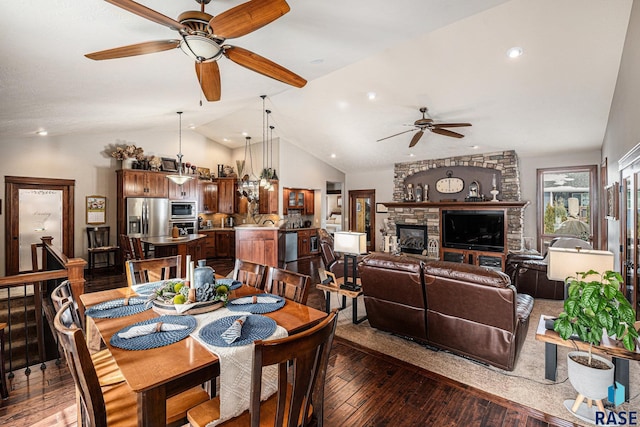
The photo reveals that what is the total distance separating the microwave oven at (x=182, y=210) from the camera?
7.59m

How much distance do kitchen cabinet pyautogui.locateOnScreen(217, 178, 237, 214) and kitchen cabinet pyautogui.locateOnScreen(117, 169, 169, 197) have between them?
1639mm

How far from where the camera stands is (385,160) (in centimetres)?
866

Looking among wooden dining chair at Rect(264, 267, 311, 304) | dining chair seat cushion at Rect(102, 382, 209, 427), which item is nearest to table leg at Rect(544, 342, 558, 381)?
wooden dining chair at Rect(264, 267, 311, 304)

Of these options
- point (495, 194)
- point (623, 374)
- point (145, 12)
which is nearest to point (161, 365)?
point (145, 12)

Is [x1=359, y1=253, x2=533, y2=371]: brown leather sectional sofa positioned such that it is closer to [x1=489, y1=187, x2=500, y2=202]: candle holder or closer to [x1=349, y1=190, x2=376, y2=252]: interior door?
[x1=489, y1=187, x2=500, y2=202]: candle holder

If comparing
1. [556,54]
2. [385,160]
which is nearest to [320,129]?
[385,160]

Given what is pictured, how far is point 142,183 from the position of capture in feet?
22.9

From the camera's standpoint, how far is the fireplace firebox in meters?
8.29

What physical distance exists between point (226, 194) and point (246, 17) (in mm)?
7548

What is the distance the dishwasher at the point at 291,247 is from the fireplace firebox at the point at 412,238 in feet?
9.58

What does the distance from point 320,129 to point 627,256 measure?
19.1 ft

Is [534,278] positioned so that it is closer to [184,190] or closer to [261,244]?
[261,244]

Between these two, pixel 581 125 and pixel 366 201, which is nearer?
pixel 581 125

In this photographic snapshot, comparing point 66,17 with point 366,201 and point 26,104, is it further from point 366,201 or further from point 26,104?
point 366,201
